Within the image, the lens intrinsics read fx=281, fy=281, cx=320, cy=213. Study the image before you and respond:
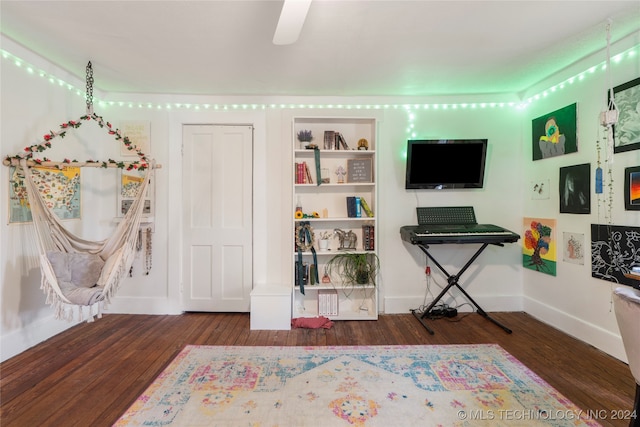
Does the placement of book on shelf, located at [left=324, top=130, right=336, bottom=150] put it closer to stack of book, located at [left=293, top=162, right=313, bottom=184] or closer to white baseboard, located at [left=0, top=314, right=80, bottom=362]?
stack of book, located at [left=293, top=162, right=313, bottom=184]

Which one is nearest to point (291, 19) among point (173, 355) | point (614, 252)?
point (173, 355)

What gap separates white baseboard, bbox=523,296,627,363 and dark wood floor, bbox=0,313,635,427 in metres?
0.07

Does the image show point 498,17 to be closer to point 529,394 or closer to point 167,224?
point 529,394

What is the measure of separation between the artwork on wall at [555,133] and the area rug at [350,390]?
1984mm

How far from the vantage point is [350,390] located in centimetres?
188

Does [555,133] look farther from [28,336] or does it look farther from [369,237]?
[28,336]

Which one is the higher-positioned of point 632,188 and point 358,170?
point 358,170

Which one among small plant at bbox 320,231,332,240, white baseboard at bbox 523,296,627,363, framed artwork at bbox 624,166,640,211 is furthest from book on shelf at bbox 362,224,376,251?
framed artwork at bbox 624,166,640,211

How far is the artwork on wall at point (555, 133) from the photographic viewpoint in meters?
2.58

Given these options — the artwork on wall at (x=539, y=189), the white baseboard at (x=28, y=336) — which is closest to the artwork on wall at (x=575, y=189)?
the artwork on wall at (x=539, y=189)

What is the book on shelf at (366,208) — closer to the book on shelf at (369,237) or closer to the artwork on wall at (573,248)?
the book on shelf at (369,237)

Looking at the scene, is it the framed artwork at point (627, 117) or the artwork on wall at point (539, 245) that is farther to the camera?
the artwork on wall at point (539, 245)

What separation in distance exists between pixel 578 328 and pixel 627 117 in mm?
1827

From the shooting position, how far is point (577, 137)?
254cm
